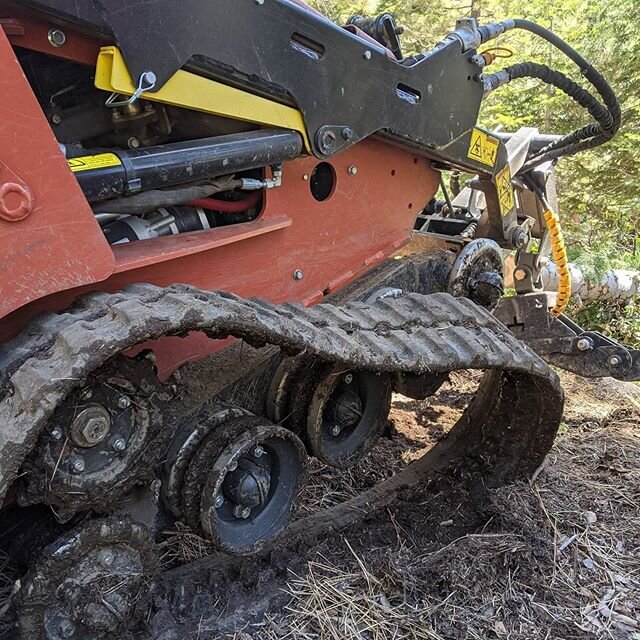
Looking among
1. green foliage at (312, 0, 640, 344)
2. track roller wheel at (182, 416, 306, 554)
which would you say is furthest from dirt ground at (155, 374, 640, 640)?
green foliage at (312, 0, 640, 344)

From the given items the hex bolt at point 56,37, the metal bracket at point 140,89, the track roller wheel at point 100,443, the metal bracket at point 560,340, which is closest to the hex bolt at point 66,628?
the track roller wheel at point 100,443

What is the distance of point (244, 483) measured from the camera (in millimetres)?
2082

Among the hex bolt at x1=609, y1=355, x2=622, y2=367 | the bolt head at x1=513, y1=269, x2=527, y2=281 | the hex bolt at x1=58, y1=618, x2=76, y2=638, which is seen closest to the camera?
the hex bolt at x1=58, y1=618, x2=76, y2=638

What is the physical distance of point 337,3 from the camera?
10914 mm

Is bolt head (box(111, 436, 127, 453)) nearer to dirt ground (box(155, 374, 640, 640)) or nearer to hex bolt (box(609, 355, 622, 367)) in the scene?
dirt ground (box(155, 374, 640, 640))

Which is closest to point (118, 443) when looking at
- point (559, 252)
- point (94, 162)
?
point (94, 162)

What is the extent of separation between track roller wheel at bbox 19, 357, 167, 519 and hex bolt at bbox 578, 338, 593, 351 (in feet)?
9.43

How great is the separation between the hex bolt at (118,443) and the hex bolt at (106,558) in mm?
346

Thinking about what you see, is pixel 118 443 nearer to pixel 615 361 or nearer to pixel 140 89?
pixel 140 89

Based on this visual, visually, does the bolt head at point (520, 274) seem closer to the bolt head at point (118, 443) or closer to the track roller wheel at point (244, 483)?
the track roller wheel at point (244, 483)

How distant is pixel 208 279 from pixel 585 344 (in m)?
2.52

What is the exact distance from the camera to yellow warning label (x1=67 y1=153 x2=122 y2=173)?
1.70 metres

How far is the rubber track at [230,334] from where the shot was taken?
4.69 feet

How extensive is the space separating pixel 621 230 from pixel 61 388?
383 inches
